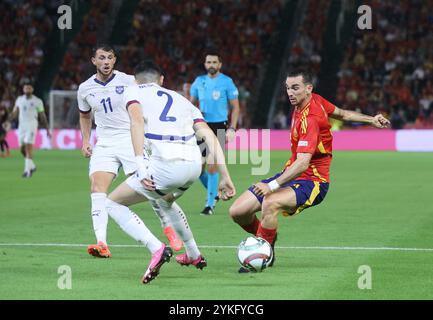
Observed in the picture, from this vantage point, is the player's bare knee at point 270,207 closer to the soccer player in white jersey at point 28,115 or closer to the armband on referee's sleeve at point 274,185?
the armband on referee's sleeve at point 274,185

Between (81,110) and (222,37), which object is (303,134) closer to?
(81,110)

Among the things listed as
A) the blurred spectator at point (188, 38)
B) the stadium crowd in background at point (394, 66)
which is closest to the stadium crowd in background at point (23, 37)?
the blurred spectator at point (188, 38)

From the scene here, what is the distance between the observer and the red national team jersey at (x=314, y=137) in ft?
36.1

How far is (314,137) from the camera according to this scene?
11.0 meters

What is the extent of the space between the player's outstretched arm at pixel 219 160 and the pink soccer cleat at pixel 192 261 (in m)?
1.22

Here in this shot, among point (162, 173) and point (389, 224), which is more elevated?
point (162, 173)

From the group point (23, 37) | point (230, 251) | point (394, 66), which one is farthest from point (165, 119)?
point (23, 37)

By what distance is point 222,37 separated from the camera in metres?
49.6

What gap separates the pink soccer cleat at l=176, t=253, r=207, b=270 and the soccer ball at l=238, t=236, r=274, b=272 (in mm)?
381

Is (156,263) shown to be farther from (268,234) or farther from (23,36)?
(23,36)

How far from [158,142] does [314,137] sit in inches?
66.3
